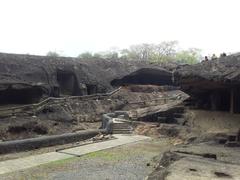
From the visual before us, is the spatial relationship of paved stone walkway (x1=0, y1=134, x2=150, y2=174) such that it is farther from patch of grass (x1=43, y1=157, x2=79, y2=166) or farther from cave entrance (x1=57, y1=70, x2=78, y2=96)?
cave entrance (x1=57, y1=70, x2=78, y2=96)

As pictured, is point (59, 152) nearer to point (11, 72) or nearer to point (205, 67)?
point (205, 67)

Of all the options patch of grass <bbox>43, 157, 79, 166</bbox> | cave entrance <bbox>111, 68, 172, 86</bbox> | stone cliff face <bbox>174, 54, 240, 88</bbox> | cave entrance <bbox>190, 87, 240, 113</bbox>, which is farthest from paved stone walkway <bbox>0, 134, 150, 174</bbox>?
cave entrance <bbox>111, 68, 172, 86</bbox>

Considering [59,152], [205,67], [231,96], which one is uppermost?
[205,67]

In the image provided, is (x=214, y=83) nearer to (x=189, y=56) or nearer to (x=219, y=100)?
(x=219, y=100)

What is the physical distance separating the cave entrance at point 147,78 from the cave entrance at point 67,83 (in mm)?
5510

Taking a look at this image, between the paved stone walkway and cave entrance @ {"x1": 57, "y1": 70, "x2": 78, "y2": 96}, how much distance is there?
14.4 metres

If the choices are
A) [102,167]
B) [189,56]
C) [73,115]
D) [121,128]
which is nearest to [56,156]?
[102,167]

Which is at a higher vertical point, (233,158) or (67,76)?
(67,76)

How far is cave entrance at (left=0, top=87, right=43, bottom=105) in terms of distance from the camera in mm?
27594

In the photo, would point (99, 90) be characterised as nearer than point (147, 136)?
No

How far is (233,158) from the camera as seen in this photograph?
10.9 m

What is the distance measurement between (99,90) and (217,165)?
941 inches

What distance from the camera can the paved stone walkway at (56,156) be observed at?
1240 centimetres

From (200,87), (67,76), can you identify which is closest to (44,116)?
(67,76)
